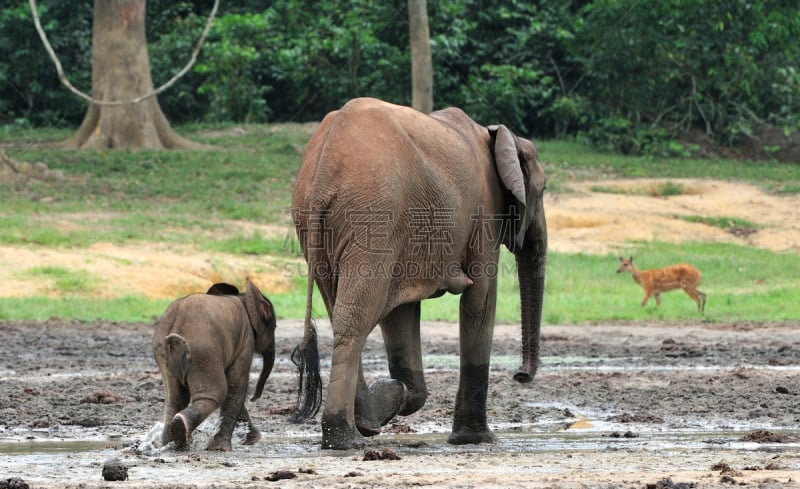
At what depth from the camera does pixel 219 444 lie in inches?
318

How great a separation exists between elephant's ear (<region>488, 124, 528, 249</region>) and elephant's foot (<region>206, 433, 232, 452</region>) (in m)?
2.43

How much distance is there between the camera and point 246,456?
25.2 feet

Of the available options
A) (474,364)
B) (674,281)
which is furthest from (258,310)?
(674,281)

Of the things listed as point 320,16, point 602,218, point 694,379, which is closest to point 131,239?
point 602,218

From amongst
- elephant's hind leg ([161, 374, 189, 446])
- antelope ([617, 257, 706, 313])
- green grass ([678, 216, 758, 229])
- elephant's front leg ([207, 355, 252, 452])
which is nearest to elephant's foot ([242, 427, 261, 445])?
elephant's front leg ([207, 355, 252, 452])

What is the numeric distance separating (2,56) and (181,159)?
8.39m

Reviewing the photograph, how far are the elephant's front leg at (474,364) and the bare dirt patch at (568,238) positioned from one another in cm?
866

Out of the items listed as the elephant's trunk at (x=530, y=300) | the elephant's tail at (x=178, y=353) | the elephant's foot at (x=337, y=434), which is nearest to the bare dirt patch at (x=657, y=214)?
the elephant's trunk at (x=530, y=300)

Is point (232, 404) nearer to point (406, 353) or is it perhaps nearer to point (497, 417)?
point (406, 353)

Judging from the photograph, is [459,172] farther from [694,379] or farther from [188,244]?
[188,244]

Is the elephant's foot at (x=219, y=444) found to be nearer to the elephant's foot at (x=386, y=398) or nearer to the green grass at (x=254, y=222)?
the elephant's foot at (x=386, y=398)

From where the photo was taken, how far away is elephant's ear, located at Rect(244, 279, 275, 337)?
8500 millimetres

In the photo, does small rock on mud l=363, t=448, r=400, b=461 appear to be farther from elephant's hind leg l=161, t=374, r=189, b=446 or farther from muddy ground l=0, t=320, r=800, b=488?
elephant's hind leg l=161, t=374, r=189, b=446

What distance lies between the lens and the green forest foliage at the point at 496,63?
29.5 metres
